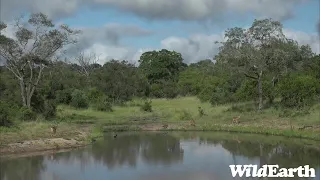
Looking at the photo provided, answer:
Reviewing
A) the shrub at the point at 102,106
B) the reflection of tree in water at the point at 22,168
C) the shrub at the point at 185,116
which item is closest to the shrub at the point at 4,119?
the reflection of tree in water at the point at 22,168

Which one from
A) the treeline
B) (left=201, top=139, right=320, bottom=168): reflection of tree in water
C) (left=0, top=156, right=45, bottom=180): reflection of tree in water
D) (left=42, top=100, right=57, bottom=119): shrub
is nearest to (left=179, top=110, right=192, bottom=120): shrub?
the treeline

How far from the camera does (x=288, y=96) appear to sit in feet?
108

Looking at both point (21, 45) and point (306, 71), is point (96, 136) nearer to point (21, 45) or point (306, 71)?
point (21, 45)

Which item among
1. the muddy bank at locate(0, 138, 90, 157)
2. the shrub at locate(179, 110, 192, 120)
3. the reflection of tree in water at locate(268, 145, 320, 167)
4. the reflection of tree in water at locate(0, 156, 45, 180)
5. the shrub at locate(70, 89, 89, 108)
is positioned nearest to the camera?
the reflection of tree in water at locate(0, 156, 45, 180)

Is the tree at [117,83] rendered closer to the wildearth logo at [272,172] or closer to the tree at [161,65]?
the tree at [161,65]

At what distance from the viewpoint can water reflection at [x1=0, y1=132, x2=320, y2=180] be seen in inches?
637

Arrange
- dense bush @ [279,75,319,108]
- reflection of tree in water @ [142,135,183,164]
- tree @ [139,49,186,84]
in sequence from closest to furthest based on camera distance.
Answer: reflection of tree in water @ [142,135,183,164] → dense bush @ [279,75,319,108] → tree @ [139,49,186,84]

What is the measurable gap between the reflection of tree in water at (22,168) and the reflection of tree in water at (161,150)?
15.4 ft

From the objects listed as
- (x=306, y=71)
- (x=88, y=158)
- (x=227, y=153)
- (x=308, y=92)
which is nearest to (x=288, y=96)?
(x=308, y=92)

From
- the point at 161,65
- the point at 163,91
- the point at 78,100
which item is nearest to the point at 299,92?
the point at 78,100

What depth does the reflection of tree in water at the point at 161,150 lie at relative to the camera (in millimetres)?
19656

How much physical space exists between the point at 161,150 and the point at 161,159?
9.02ft

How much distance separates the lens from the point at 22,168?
1755 centimetres

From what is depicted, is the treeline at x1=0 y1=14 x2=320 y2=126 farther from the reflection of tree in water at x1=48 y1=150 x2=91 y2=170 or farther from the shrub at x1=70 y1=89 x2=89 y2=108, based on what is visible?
the reflection of tree in water at x1=48 y1=150 x2=91 y2=170
